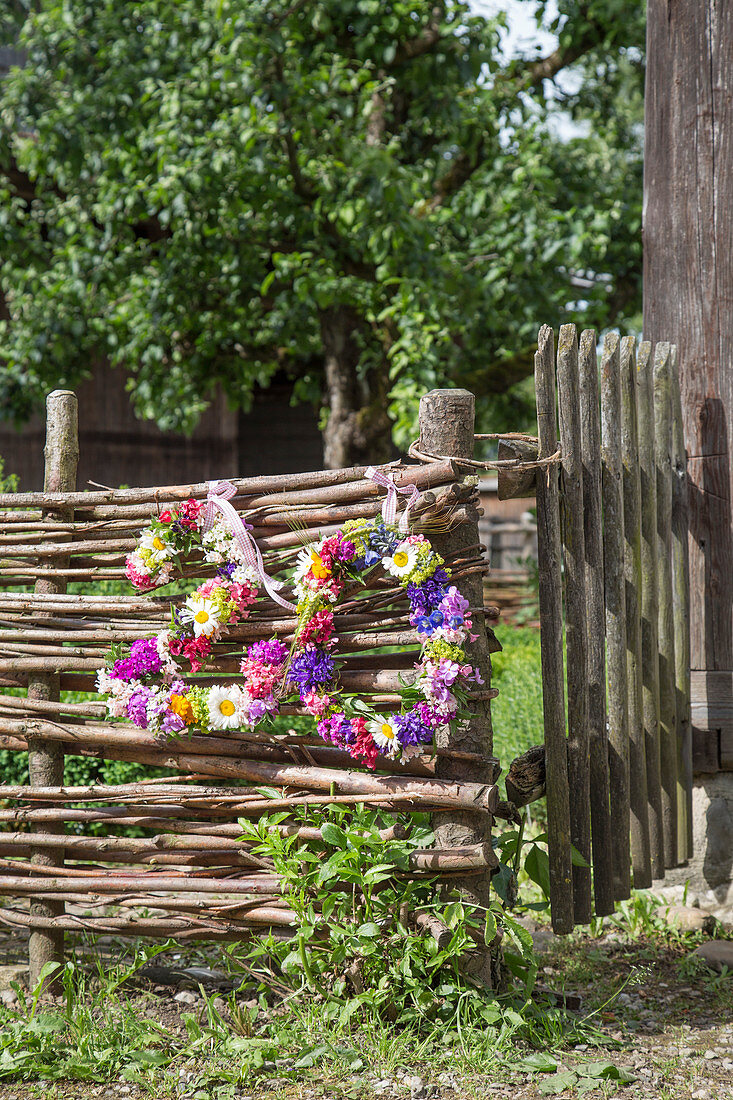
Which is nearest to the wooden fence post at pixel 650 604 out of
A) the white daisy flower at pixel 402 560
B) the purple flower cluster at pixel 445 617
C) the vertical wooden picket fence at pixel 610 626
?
the vertical wooden picket fence at pixel 610 626

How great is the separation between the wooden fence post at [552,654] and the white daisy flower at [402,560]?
45 cm

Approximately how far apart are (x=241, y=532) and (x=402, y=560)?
493 millimetres

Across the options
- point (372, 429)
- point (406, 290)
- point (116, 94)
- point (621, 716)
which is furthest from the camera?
point (372, 429)

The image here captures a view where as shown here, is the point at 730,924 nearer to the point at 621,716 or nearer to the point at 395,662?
the point at 621,716

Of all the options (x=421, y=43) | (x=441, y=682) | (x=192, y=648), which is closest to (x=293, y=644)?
(x=192, y=648)

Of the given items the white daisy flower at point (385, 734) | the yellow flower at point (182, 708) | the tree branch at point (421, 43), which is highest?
the tree branch at point (421, 43)

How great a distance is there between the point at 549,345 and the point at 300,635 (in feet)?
3.69

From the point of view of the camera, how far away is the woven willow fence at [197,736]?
2500 mm

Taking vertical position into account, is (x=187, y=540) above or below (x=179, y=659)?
above

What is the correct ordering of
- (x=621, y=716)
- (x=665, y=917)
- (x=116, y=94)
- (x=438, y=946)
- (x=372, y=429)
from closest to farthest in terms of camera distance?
(x=438, y=946) < (x=621, y=716) < (x=665, y=917) < (x=116, y=94) < (x=372, y=429)

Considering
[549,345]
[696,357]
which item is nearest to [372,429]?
[696,357]

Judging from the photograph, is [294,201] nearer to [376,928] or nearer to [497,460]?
[497,460]

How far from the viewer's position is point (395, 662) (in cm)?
263

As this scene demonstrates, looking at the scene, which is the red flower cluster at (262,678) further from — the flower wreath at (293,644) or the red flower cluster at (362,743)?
the red flower cluster at (362,743)
